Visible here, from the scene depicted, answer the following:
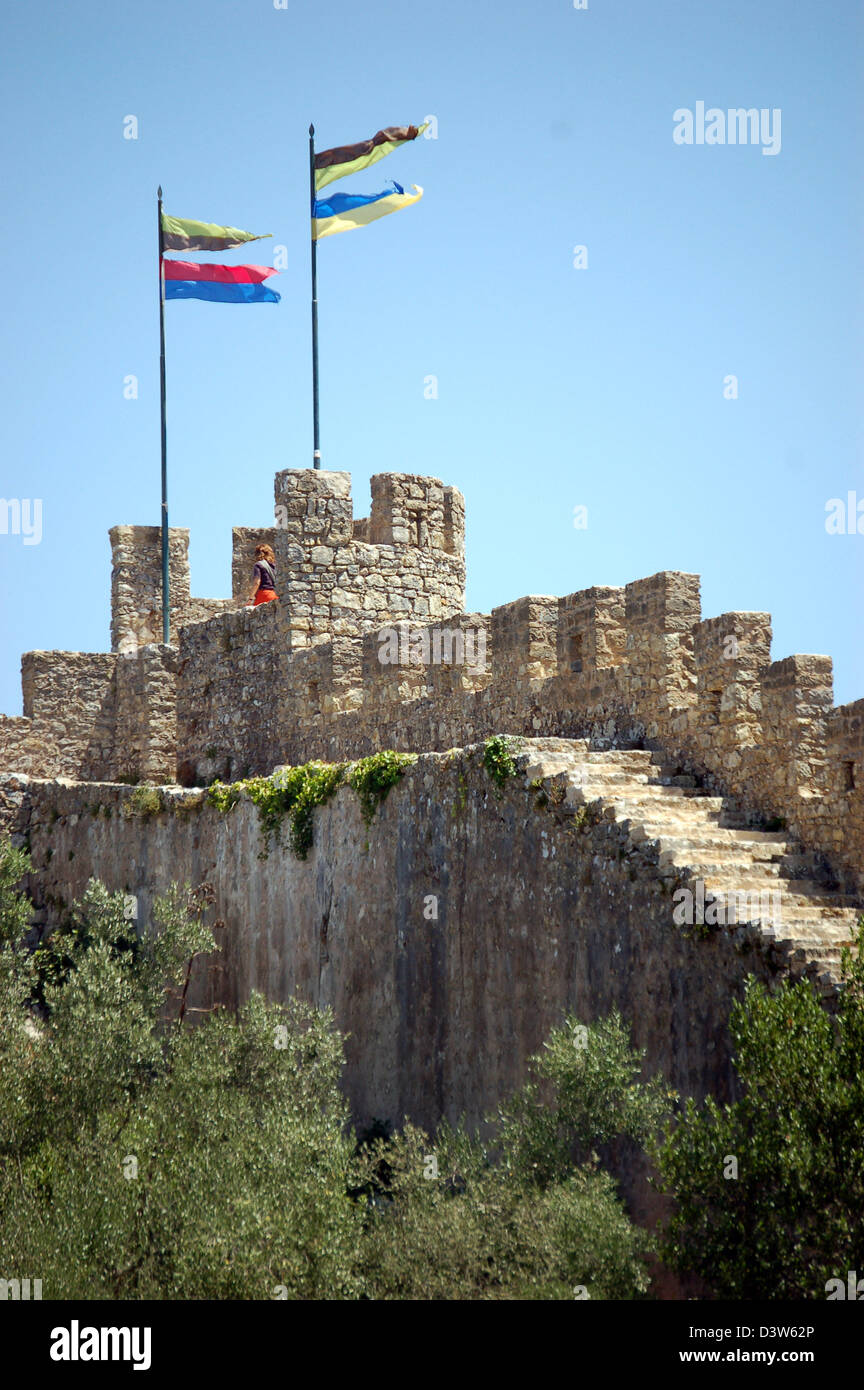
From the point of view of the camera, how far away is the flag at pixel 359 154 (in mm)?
21562

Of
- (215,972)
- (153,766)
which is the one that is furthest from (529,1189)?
(153,766)

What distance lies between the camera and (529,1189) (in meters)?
11.0

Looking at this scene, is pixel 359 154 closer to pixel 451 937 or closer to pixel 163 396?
pixel 163 396

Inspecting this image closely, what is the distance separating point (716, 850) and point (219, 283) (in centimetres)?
1460

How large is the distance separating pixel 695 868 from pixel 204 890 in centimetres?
769

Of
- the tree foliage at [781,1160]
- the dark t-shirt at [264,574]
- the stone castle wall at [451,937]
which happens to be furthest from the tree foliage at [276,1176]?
the dark t-shirt at [264,574]

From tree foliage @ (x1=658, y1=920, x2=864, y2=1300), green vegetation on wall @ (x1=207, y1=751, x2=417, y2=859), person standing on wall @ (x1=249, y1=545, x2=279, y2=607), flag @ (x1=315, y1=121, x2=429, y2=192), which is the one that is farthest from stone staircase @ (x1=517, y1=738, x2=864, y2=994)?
flag @ (x1=315, y1=121, x2=429, y2=192)

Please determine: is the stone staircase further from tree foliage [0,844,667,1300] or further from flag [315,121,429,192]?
flag [315,121,429,192]

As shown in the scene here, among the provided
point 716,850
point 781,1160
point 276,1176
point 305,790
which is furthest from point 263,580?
point 781,1160

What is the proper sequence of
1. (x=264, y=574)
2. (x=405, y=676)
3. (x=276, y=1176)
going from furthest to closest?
(x=264, y=574)
(x=405, y=676)
(x=276, y=1176)

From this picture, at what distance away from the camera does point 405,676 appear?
54.8ft

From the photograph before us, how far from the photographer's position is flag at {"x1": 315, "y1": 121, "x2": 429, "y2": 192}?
21.6 m

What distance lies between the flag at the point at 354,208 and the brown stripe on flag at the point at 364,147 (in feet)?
1.40

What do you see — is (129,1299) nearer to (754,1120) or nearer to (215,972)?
(754,1120)
